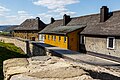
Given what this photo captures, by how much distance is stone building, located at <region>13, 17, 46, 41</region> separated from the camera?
5304 centimetres

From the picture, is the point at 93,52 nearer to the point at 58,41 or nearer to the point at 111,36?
the point at 111,36

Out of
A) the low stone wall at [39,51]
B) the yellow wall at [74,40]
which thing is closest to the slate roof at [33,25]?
the yellow wall at [74,40]

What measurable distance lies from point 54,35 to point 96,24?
31.7ft

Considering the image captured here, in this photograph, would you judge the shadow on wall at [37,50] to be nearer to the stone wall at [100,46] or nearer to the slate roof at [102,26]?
the stone wall at [100,46]

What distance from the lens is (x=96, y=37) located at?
22.6 m

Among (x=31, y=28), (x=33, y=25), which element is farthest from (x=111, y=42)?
(x=33, y=25)

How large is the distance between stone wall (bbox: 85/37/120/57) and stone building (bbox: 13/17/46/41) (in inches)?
1158

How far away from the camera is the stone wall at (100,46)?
19191 mm

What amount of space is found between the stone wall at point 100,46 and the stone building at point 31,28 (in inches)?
1158

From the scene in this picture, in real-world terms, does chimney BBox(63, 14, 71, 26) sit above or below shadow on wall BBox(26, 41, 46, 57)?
above

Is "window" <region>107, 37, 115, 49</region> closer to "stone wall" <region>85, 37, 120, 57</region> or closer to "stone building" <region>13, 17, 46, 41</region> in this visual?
"stone wall" <region>85, 37, 120, 57</region>

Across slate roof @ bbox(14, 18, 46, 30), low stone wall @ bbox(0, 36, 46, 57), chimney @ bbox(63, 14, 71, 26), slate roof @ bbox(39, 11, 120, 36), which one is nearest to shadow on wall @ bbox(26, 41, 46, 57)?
low stone wall @ bbox(0, 36, 46, 57)

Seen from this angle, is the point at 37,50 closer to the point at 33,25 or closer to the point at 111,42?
the point at 111,42

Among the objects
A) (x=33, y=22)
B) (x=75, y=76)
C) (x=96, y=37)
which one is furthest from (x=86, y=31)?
(x=33, y=22)
